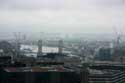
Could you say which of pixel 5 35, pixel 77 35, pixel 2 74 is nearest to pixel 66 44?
pixel 77 35

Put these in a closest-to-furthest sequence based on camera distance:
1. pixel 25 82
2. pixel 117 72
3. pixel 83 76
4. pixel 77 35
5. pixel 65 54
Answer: pixel 25 82 → pixel 83 76 → pixel 117 72 → pixel 77 35 → pixel 65 54

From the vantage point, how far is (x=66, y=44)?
1125 centimetres

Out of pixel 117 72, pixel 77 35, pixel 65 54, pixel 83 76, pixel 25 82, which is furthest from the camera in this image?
pixel 65 54

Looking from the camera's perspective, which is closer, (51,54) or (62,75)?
(62,75)

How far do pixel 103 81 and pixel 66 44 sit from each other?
4.74 metres

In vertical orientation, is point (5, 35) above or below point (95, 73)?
above

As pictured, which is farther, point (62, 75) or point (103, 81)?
point (103, 81)

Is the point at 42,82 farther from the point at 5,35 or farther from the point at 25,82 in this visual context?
the point at 5,35

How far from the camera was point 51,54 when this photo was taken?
34.2 ft

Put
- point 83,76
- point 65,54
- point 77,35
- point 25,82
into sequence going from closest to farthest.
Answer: point 25,82
point 83,76
point 77,35
point 65,54

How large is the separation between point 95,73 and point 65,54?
4.18 metres

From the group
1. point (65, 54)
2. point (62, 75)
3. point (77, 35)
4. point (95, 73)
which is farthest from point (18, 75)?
point (65, 54)

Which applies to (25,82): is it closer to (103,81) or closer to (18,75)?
(18,75)

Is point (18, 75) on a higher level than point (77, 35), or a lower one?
lower
